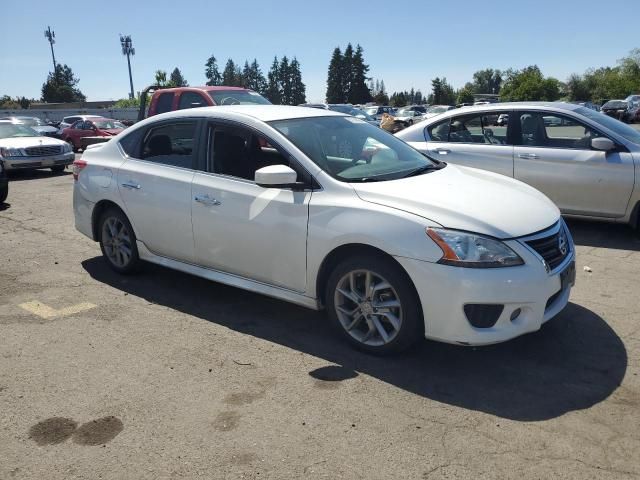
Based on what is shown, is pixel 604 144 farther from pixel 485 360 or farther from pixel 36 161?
pixel 36 161

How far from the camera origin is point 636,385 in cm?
344

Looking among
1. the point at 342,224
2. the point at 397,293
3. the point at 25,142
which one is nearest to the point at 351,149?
the point at 342,224

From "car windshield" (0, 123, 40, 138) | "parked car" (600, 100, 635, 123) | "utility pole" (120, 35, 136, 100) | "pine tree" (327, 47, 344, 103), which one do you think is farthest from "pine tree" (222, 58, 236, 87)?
"car windshield" (0, 123, 40, 138)

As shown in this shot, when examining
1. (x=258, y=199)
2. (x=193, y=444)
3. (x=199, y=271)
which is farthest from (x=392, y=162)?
(x=193, y=444)

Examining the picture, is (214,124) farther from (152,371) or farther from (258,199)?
(152,371)

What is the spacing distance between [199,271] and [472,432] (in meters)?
2.71

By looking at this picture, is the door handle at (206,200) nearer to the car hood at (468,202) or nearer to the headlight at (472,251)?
the car hood at (468,202)

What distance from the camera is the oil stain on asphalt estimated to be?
9.95 ft

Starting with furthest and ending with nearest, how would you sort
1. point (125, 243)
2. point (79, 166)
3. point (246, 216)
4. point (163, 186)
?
1. point (79, 166)
2. point (125, 243)
3. point (163, 186)
4. point (246, 216)

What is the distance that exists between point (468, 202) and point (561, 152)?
375cm

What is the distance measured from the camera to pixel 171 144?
202 inches

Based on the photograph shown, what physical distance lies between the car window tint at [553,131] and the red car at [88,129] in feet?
55.3

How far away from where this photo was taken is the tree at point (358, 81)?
10462 centimetres

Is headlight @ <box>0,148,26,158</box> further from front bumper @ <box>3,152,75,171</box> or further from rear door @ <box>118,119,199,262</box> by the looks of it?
rear door @ <box>118,119,199,262</box>
